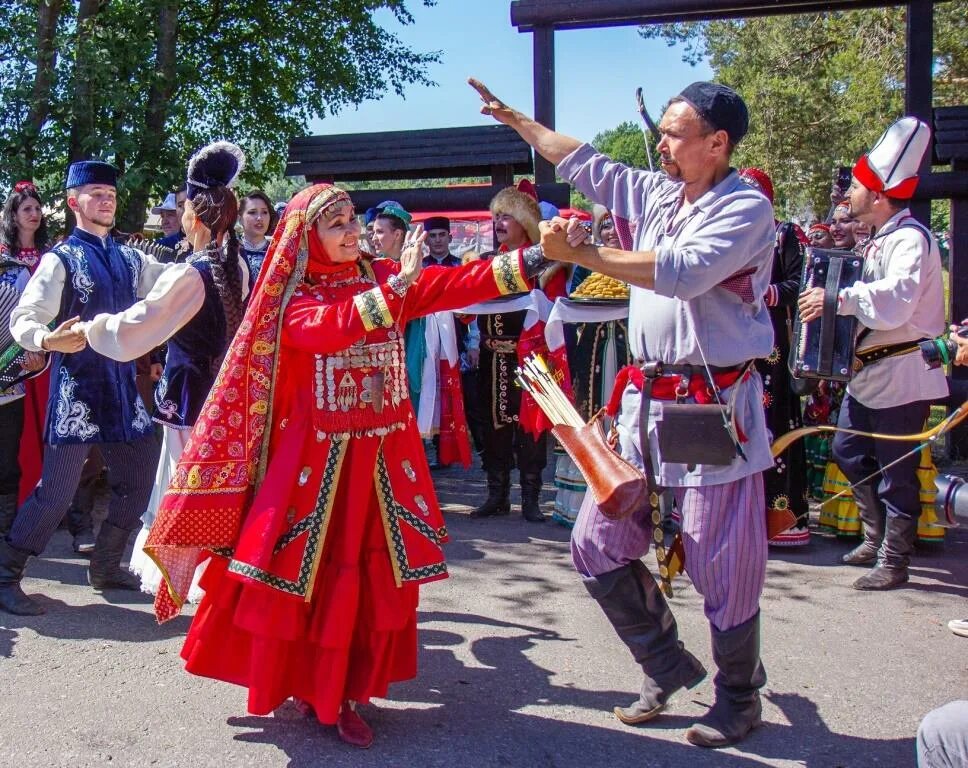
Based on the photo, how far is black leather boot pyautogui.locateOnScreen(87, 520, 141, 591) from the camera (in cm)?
491

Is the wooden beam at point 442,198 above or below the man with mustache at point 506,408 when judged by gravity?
above

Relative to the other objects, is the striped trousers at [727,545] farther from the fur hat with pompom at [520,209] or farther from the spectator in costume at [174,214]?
the spectator in costume at [174,214]

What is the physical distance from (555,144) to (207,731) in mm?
2322

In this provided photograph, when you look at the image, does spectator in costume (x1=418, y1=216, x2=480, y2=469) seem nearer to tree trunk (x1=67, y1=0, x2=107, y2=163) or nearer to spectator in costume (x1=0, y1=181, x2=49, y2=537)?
spectator in costume (x1=0, y1=181, x2=49, y2=537)

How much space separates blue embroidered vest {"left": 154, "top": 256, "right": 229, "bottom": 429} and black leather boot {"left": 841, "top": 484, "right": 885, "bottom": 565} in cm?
338

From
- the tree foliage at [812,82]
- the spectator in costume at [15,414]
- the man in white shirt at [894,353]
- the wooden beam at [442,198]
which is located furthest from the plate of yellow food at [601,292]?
the tree foliage at [812,82]

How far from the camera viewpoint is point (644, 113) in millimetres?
3559

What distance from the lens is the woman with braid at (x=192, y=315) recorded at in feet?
12.0

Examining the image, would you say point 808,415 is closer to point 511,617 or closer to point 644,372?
point 511,617

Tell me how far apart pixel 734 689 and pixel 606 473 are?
0.88m

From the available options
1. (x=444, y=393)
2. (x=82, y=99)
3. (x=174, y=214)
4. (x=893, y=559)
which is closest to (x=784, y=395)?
(x=893, y=559)

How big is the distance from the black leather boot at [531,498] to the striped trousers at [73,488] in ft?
Result: 8.38

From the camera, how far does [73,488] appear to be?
4.72m

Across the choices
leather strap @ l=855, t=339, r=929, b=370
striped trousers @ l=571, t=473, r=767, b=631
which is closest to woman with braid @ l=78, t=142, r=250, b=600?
striped trousers @ l=571, t=473, r=767, b=631
